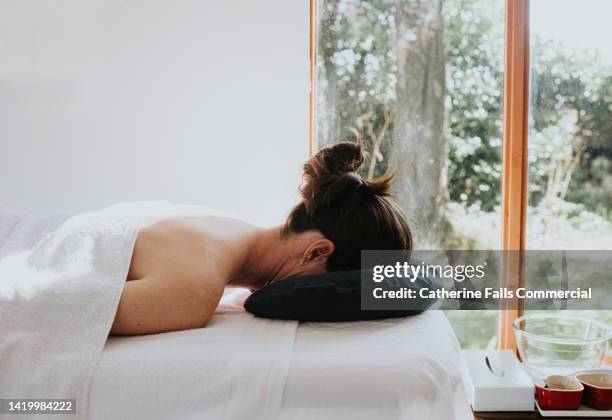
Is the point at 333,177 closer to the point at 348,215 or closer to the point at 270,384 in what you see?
the point at 348,215

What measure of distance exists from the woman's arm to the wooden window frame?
124 cm

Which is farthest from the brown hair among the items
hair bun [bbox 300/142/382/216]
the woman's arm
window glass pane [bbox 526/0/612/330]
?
window glass pane [bbox 526/0/612/330]

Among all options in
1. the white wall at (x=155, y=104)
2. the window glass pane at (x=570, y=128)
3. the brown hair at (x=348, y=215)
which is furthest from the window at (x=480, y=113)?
the brown hair at (x=348, y=215)

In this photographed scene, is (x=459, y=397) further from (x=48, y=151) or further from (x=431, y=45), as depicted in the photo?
(x=48, y=151)

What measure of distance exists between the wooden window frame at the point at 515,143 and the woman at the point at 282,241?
0.90 m

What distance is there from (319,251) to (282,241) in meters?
0.10

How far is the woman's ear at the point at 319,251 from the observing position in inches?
55.2

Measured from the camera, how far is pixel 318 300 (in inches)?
47.3

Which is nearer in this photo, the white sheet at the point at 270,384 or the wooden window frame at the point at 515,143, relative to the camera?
the white sheet at the point at 270,384

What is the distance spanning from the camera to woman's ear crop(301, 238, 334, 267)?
140 centimetres

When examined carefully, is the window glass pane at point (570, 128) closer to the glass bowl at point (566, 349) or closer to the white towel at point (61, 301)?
the glass bowl at point (566, 349)

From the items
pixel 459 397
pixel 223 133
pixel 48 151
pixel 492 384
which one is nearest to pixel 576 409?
pixel 492 384

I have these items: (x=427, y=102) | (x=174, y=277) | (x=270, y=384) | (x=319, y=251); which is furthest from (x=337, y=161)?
(x=427, y=102)

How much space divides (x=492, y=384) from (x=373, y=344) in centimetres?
53
